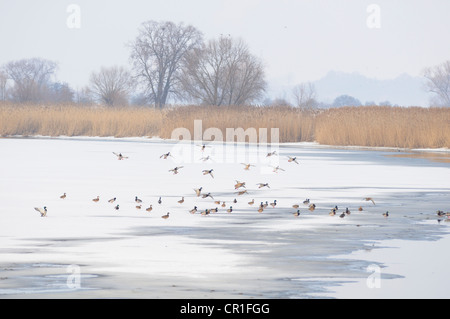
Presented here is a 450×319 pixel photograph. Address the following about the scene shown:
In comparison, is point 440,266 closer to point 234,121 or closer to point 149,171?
point 149,171

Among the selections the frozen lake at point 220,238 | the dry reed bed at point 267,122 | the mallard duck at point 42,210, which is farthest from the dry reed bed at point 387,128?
the mallard duck at point 42,210

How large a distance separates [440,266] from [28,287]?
318 centimetres

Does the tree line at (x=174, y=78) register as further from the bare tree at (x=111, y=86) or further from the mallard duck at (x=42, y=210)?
the mallard duck at (x=42, y=210)

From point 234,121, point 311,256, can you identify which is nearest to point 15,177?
point 311,256

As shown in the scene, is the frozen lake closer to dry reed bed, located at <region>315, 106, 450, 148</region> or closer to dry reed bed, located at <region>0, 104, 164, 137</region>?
dry reed bed, located at <region>315, 106, 450, 148</region>

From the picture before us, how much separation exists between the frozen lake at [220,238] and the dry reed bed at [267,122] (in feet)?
40.9

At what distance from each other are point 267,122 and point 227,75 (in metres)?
17.3

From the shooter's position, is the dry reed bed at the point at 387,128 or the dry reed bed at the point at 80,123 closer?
the dry reed bed at the point at 387,128

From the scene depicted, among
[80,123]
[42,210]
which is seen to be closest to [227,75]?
[80,123]

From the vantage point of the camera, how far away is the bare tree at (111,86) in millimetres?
66625

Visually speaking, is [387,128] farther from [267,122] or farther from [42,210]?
[42,210]

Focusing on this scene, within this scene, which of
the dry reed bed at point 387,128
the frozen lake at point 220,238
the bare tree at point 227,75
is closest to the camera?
the frozen lake at point 220,238

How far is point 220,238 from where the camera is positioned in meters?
8.42
